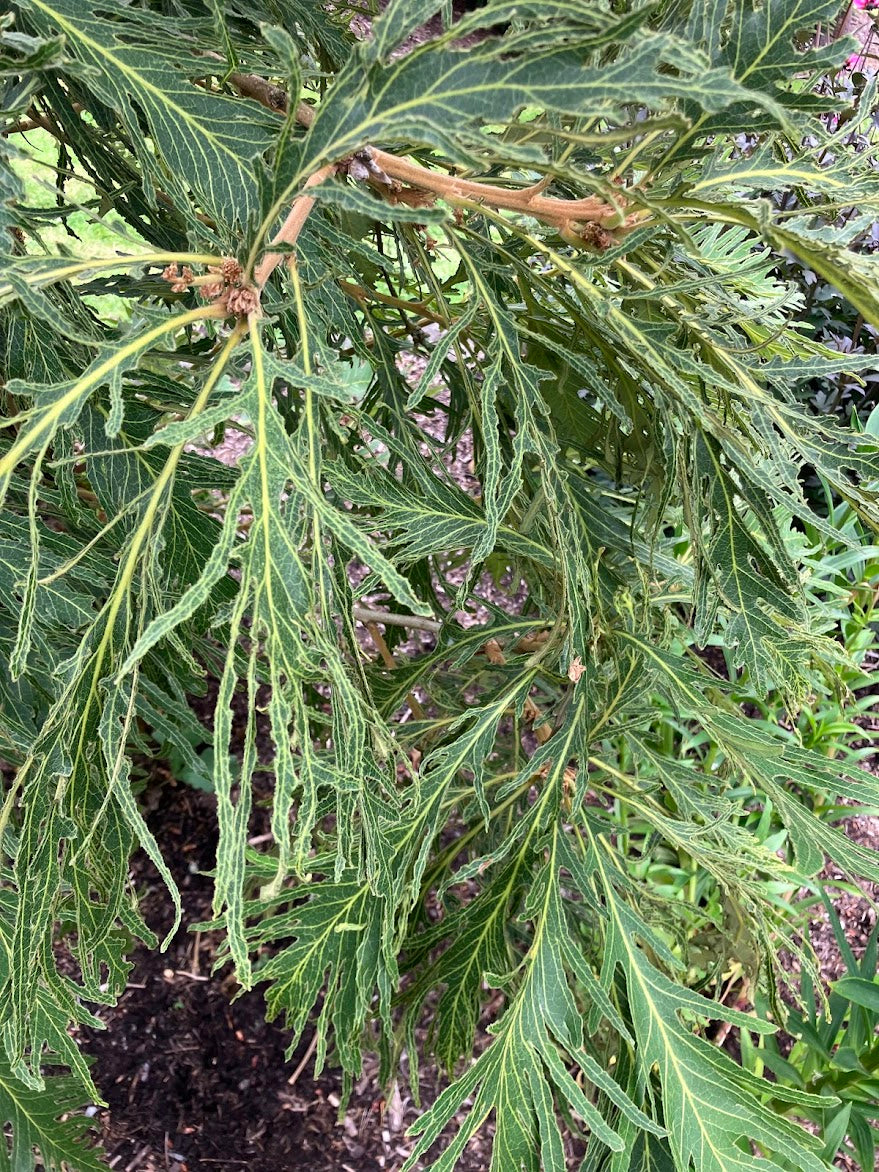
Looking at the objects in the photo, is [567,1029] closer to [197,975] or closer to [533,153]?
[533,153]

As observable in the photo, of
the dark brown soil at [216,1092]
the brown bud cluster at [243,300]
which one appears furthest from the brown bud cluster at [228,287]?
the dark brown soil at [216,1092]

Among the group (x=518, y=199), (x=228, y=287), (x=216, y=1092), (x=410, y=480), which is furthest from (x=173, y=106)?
(x=216, y=1092)

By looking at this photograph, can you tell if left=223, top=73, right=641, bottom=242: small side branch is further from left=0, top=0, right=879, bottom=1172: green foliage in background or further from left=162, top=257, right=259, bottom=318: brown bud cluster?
left=162, top=257, right=259, bottom=318: brown bud cluster

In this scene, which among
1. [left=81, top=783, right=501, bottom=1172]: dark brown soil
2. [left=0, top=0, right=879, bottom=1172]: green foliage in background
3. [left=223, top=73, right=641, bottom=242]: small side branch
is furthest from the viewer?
[left=81, top=783, right=501, bottom=1172]: dark brown soil

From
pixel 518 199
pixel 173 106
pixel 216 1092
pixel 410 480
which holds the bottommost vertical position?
pixel 216 1092

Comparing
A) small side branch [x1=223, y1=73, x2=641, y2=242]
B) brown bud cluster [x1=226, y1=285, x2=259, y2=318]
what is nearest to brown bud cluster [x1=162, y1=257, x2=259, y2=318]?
brown bud cluster [x1=226, y1=285, x2=259, y2=318]

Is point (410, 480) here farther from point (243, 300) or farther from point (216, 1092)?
point (216, 1092)

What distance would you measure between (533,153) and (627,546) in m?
0.52

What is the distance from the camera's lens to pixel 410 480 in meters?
0.95

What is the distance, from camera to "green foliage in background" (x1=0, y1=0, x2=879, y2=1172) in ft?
1.50

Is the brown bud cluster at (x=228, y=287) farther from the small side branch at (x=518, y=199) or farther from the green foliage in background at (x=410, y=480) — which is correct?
the small side branch at (x=518, y=199)

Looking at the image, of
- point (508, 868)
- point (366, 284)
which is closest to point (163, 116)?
point (366, 284)

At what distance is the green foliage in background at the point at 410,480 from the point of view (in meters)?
0.46

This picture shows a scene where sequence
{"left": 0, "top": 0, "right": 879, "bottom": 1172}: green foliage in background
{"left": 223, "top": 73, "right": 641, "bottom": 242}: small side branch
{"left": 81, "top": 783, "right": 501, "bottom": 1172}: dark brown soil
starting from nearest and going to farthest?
1. {"left": 0, "top": 0, "right": 879, "bottom": 1172}: green foliage in background
2. {"left": 223, "top": 73, "right": 641, "bottom": 242}: small side branch
3. {"left": 81, "top": 783, "right": 501, "bottom": 1172}: dark brown soil
